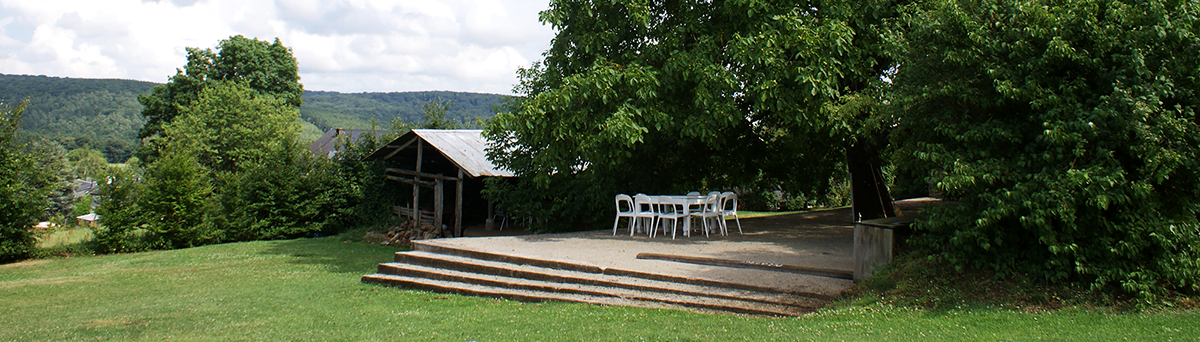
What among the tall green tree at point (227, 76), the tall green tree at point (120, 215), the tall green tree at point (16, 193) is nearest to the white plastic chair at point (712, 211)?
the tall green tree at point (120, 215)

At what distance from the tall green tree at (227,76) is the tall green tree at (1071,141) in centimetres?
3547

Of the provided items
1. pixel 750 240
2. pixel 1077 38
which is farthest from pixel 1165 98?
pixel 750 240

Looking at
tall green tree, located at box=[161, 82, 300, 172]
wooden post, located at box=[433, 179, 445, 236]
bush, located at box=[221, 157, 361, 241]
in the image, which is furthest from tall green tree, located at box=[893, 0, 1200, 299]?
tall green tree, located at box=[161, 82, 300, 172]

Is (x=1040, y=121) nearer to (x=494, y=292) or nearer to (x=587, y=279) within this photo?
(x=587, y=279)

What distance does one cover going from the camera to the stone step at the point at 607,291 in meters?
6.84

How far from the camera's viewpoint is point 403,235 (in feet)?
61.9

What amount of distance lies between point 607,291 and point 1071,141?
4.51 metres

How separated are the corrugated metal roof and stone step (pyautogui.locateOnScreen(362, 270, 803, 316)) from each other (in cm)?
721

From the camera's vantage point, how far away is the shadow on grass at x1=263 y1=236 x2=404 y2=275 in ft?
41.4

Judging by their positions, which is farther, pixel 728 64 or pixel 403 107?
pixel 403 107

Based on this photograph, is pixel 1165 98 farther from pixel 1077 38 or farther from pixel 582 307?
pixel 582 307

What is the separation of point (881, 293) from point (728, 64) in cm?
563

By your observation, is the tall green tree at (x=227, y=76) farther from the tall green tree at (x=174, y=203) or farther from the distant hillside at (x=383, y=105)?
the distant hillside at (x=383, y=105)

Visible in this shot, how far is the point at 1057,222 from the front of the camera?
5965mm
